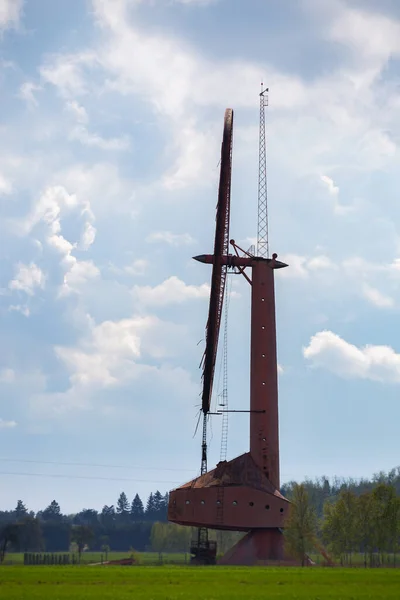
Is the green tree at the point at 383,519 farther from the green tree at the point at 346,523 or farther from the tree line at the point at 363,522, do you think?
the green tree at the point at 346,523

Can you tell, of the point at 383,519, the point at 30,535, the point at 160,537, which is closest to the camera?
the point at 383,519

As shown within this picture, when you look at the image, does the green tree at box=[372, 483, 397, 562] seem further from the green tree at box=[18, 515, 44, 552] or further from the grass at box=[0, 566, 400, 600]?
the green tree at box=[18, 515, 44, 552]

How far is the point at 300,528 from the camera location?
65.6 m

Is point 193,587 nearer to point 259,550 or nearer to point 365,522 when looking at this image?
point 259,550

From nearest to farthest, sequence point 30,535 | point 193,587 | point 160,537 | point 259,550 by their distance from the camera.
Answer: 1. point 193,587
2. point 259,550
3. point 30,535
4. point 160,537

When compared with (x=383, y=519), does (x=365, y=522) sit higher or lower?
lower

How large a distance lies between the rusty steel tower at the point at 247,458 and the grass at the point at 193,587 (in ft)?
93.3

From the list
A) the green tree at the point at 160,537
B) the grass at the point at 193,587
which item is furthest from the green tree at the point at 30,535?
the grass at the point at 193,587

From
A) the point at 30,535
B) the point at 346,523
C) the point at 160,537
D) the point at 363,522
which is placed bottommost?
the point at 346,523

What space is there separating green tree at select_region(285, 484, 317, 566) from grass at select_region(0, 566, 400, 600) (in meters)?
22.2

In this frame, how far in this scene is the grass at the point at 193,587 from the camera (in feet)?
97.5

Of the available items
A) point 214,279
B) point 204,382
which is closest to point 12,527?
point 204,382

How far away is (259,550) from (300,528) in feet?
24.8

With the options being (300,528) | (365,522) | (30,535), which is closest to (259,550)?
(300,528)
